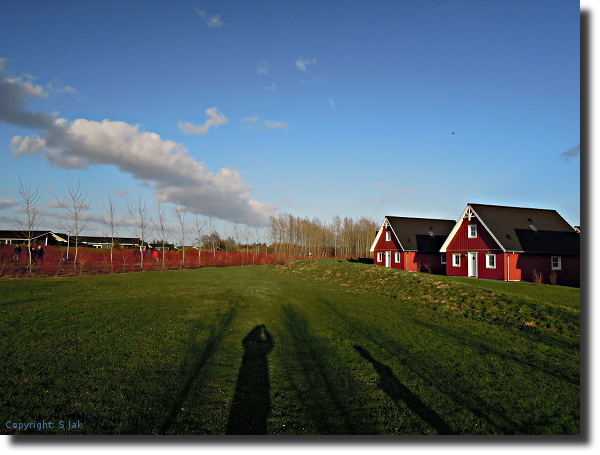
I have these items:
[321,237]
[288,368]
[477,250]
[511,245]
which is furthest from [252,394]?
[321,237]

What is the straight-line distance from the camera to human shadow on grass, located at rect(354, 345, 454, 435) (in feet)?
14.4

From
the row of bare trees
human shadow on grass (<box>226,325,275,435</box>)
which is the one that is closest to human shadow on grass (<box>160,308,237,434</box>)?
human shadow on grass (<box>226,325,275,435</box>)

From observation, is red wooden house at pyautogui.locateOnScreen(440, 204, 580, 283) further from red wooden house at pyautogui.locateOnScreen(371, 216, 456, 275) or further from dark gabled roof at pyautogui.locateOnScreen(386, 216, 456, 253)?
dark gabled roof at pyautogui.locateOnScreen(386, 216, 456, 253)

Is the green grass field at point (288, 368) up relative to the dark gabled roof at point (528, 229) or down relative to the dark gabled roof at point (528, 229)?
down

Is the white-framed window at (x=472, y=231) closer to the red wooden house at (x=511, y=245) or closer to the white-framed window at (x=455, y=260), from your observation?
the red wooden house at (x=511, y=245)

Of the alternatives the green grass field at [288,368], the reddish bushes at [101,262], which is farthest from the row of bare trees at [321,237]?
the green grass field at [288,368]

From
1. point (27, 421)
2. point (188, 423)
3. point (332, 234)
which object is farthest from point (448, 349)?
point (332, 234)

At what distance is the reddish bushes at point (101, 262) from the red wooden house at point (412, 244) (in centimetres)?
1459

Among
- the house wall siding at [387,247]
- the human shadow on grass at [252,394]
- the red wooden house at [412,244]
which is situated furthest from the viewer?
the house wall siding at [387,247]

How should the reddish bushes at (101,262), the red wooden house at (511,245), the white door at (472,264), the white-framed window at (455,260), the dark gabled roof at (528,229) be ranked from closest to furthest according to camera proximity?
1. the reddish bushes at (101,262)
2. the red wooden house at (511,245)
3. the dark gabled roof at (528,229)
4. the white door at (472,264)
5. the white-framed window at (455,260)

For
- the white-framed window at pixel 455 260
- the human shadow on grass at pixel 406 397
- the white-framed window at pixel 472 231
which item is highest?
the white-framed window at pixel 472 231

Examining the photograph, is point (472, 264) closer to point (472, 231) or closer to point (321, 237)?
point (472, 231)

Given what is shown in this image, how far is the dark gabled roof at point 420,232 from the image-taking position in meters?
37.2

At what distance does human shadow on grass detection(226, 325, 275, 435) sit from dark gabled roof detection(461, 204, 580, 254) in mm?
25638
